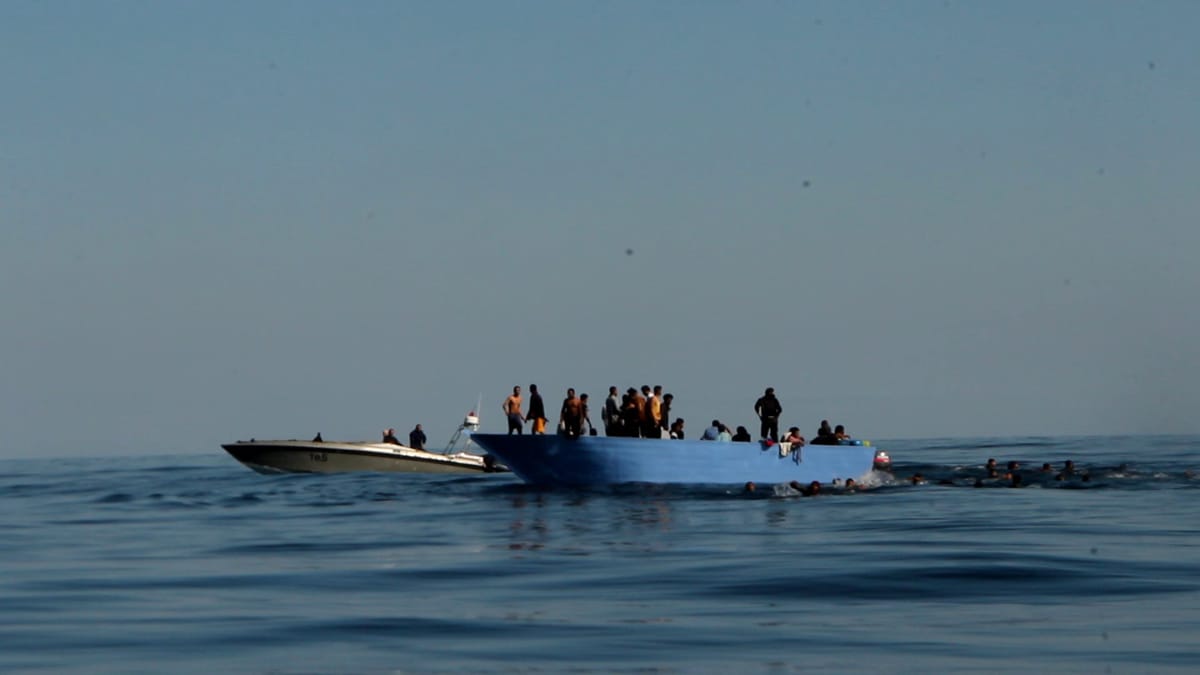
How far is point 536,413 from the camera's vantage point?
3919 cm

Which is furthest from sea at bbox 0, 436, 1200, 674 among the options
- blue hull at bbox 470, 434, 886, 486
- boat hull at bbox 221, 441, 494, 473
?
boat hull at bbox 221, 441, 494, 473

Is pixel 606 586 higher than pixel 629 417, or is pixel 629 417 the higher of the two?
pixel 629 417

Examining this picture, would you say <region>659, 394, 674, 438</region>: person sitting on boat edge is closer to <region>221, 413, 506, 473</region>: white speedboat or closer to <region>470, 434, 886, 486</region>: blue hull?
<region>470, 434, 886, 486</region>: blue hull

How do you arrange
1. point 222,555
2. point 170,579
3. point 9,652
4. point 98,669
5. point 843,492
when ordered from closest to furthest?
1. point 98,669
2. point 9,652
3. point 170,579
4. point 222,555
5. point 843,492

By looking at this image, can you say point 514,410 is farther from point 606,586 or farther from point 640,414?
point 606,586

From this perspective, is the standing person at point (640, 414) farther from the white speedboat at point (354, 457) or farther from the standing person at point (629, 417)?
the white speedboat at point (354, 457)

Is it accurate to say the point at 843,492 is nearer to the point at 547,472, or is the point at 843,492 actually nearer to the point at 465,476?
the point at 547,472

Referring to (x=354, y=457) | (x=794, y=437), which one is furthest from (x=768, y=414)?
(x=354, y=457)

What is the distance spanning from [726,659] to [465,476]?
3499cm

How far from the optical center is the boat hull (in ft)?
162

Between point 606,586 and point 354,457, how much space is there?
30552 mm

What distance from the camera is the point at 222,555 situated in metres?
25.0

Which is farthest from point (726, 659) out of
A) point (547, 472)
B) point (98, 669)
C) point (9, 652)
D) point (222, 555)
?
point (547, 472)

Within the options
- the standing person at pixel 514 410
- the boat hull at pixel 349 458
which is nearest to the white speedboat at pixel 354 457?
the boat hull at pixel 349 458
